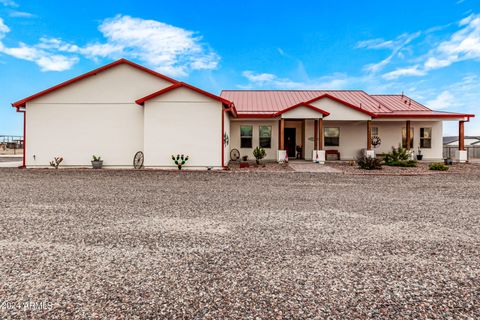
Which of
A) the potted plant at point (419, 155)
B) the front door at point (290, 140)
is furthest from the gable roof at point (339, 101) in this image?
the potted plant at point (419, 155)

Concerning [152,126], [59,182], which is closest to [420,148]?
[152,126]

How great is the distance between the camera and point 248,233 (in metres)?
4.65

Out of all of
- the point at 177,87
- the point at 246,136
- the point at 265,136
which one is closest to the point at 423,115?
the point at 265,136

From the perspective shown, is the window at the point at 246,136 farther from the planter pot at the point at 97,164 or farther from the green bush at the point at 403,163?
the planter pot at the point at 97,164

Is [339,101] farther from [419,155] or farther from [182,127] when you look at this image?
[182,127]

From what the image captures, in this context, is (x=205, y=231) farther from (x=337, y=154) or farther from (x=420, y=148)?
(x=420, y=148)

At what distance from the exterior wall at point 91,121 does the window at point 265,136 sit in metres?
8.18

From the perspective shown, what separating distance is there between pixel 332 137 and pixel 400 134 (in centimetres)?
505

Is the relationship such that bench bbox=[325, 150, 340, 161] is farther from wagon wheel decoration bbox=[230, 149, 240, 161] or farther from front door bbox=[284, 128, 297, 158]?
wagon wheel decoration bbox=[230, 149, 240, 161]

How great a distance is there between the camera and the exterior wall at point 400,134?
21906 mm

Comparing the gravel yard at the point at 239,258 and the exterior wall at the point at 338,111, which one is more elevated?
the exterior wall at the point at 338,111

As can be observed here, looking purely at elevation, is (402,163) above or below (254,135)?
below

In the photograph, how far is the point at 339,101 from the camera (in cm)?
1927

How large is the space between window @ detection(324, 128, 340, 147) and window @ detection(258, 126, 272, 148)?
4.15m
